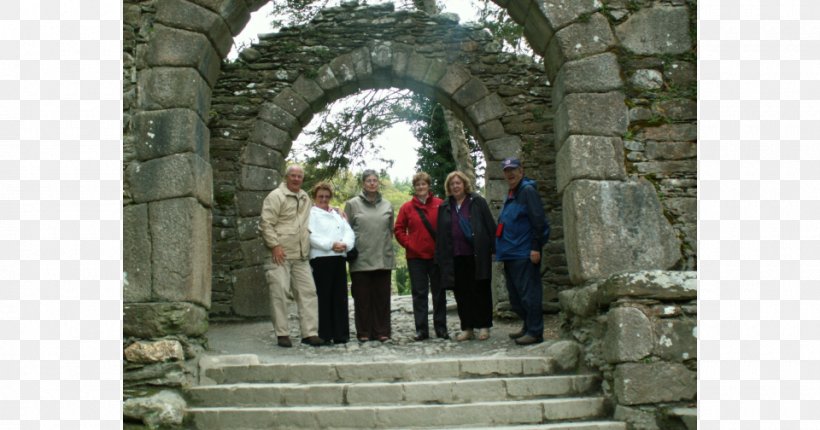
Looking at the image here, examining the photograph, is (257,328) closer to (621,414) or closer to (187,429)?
(187,429)

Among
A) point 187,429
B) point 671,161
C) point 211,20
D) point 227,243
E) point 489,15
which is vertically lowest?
point 187,429

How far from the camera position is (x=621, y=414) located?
432cm

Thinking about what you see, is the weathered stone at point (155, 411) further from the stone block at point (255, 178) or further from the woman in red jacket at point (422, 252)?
the stone block at point (255, 178)

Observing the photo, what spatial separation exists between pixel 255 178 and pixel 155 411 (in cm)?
504

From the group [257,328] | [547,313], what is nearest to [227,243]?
[257,328]

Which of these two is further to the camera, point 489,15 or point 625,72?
point 489,15

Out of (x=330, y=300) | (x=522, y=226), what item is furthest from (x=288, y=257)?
(x=522, y=226)

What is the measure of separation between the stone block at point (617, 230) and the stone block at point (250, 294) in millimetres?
4822

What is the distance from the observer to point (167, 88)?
5238 mm

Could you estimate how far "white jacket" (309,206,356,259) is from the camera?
21.7 ft

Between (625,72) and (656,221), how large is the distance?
1.14 m

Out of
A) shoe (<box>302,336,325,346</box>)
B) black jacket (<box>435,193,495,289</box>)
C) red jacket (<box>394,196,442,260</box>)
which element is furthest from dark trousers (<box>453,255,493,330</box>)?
shoe (<box>302,336,325,346</box>)

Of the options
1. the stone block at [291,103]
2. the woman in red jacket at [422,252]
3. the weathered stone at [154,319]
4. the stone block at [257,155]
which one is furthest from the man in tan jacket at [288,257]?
the stone block at [291,103]

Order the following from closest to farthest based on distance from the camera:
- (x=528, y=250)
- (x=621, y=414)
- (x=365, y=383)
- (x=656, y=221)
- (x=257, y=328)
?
(x=621, y=414) → (x=365, y=383) → (x=656, y=221) → (x=528, y=250) → (x=257, y=328)
